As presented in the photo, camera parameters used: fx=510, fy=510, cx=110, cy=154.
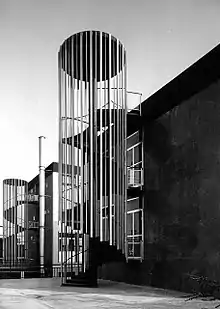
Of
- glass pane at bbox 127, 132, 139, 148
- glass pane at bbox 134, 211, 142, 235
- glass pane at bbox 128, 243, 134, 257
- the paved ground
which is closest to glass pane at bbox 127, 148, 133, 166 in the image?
glass pane at bbox 127, 132, 139, 148

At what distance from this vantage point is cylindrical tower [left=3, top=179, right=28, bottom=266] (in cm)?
Answer: 966

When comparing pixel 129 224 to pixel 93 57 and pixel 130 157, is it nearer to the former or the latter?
pixel 130 157

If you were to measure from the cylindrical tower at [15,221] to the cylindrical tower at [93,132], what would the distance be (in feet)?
7.29

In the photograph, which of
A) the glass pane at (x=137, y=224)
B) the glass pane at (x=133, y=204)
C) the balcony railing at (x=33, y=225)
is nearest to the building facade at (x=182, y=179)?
the glass pane at (x=137, y=224)

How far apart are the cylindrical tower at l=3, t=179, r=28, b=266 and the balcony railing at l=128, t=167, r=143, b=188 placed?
254 centimetres

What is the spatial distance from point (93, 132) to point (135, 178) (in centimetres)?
107

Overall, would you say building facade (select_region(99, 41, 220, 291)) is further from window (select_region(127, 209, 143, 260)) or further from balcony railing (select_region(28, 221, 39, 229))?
balcony railing (select_region(28, 221, 39, 229))

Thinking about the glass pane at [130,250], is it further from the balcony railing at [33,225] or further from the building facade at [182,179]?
the balcony railing at [33,225]

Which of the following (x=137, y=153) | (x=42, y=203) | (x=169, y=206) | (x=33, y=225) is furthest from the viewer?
(x=42, y=203)

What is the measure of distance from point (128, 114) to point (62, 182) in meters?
1.46

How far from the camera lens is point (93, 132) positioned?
24.2ft

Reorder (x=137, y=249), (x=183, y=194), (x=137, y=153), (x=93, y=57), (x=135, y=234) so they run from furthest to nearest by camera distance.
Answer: (x=137, y=153) < (x=135, y=234) < (x=137, y=249) < (x=93, y=57) < (x=183, y=194)

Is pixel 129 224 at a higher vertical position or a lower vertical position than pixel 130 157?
lower

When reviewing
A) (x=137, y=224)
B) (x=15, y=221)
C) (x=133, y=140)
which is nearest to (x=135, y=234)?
(x=137, y=224)
